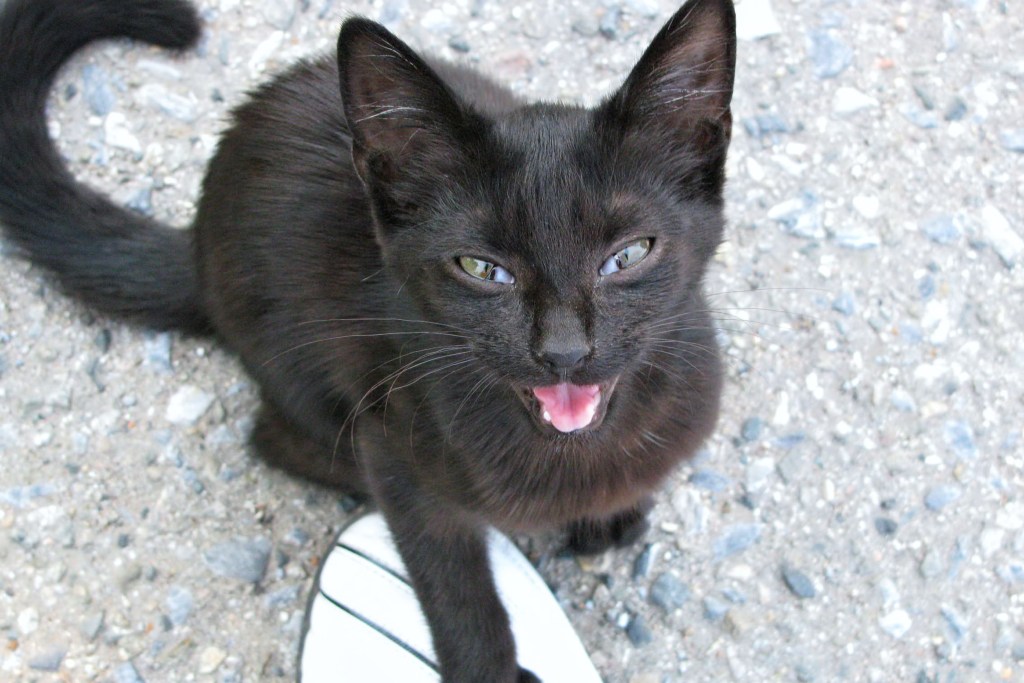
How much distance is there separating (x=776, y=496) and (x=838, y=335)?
1.45ft

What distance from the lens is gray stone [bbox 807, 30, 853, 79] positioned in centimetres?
277

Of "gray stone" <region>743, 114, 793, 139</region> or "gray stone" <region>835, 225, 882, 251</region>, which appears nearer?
"gray stone" <region>835, 225, 882, 251</region>

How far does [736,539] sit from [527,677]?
555 mm

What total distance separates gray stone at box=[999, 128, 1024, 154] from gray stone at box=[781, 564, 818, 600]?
4.30 feet

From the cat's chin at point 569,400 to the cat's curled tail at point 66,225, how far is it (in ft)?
2.95

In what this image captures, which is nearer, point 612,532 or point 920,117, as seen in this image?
point 612,532

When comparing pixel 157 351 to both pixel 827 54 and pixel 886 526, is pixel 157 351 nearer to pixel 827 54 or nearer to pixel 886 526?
pixel 886 526

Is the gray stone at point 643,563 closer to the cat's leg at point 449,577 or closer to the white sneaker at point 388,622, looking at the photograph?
the white sneaker at point 388,622

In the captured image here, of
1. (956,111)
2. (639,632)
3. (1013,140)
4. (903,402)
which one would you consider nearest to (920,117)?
(956,111)

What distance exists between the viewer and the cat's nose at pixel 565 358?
1411mm

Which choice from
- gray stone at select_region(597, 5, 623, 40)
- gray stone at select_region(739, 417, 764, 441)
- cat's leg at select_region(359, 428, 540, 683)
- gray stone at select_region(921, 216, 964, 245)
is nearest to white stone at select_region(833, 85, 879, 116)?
gray stone at select_region(921, 216, 964, 245)

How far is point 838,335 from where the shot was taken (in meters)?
2.45

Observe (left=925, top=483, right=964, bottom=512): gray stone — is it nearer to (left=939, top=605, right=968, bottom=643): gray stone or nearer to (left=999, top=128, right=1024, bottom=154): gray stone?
(left=939, top=605, right=968, bottom=643): gray stone

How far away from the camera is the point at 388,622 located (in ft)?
6.82
